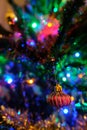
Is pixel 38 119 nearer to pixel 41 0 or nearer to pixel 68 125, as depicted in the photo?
pixel 68 125

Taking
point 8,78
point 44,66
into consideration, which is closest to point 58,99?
point 44,66

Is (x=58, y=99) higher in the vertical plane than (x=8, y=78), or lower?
lower

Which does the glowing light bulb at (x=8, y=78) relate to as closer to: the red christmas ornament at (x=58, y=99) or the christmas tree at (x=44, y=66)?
the christmas tree at (x=44, y=66)

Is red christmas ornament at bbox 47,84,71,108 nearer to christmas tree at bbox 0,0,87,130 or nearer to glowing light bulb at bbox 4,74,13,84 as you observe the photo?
christmas tree at bbox 0,0,87,130

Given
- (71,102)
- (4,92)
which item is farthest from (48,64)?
(4,92)

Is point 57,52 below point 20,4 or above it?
below

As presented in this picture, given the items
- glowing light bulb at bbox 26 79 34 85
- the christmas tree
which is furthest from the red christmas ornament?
glowing light bulb at bbox 26 79 34 85

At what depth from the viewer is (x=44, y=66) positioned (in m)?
0.93

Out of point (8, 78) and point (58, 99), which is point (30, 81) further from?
point (58, 99)

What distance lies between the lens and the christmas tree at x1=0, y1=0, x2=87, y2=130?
89 cm

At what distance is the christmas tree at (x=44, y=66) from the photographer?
0.89m

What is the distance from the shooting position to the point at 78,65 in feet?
3.23

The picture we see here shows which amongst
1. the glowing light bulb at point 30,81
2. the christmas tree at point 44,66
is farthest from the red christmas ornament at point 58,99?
the glowing light bulb at point 30,81

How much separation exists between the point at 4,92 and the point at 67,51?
304mm
